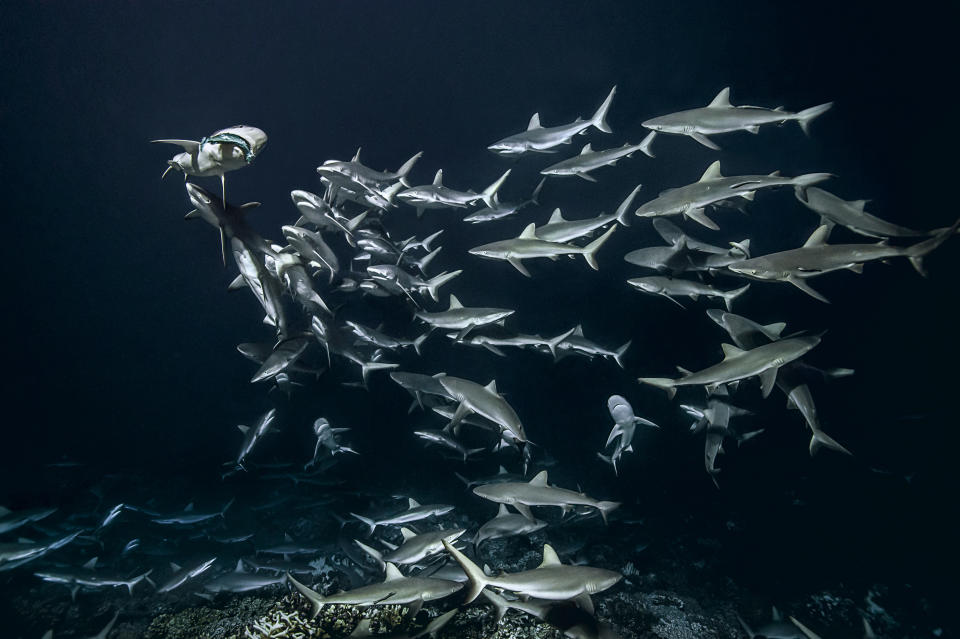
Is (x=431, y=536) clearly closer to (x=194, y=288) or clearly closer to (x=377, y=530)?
(x=377, y=530)

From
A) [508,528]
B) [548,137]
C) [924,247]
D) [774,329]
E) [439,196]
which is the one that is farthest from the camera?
[439,196]

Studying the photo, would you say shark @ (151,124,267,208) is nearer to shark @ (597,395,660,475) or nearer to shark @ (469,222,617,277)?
shark @ (469,222,617,277)

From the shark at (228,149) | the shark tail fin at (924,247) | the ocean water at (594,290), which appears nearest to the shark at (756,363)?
the shark tail fin at (924,247)

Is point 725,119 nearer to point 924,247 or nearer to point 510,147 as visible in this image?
point 924,247

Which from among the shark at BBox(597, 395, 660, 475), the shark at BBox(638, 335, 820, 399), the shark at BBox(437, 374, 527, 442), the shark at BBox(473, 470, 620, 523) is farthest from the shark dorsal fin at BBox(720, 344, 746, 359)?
the shark at BBox(437, 374, 527, 442)

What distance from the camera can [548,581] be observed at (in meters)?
3.47

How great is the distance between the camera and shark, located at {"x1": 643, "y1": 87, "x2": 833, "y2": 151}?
515cm

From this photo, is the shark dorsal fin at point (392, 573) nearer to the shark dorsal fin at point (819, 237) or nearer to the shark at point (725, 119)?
the shark dorsal fin at point (819, 237)

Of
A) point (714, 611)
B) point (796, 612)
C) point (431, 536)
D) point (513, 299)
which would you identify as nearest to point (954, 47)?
point (513, 299)

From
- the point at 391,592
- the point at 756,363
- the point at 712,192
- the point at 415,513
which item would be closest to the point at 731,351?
the point at 756,363

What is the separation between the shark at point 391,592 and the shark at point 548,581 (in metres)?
0.47

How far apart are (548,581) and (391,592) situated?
1431mm

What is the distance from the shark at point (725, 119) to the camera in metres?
5.15

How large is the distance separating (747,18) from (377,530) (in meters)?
16.0
